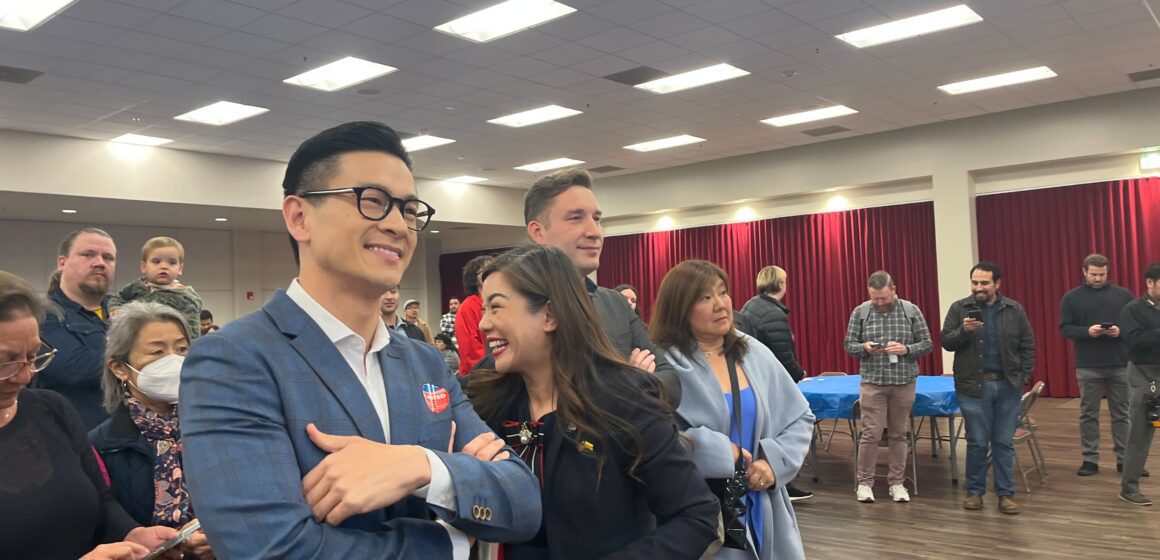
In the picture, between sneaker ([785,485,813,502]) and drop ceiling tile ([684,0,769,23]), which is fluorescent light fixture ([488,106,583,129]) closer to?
drop ceiling tile ([684,0,769,23])

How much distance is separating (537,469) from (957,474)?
5698 millimetres

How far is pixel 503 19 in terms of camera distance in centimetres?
709

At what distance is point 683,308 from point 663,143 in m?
10.1

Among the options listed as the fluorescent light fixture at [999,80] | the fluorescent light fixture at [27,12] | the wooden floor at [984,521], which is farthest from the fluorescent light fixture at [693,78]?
the fluorescent light fixture at [27,12]

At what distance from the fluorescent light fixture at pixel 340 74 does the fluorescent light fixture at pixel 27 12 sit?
2327mm

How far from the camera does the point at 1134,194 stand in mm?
10812

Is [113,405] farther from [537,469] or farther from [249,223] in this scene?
[249,223]

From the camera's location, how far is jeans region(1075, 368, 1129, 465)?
652cm

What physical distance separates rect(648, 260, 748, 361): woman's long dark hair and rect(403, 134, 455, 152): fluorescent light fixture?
29.7 feet

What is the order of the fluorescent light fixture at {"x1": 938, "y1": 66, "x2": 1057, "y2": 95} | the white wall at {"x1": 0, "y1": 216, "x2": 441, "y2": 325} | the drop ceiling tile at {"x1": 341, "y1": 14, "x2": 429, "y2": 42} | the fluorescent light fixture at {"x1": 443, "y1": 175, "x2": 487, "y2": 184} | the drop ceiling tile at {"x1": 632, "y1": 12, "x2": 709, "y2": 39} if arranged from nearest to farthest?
the drop ceiling tile at {"x1": 341, "y1": 14, "x2": 429, "y2": 42} → the drop ceiling tile at {"x1": 632, "y1": 12, "x2": 709, "y2": 39} → the fluorescent light fixture at {"x1": 938, "y1": 66, "x2": 1057, "y2": 95} → the white wall at {"x1": 0, "y1": 216, "x2": 441, "y2": 325} → the fluorescent light fixture at {"x1": 443, "y1": 175, "x2": 487, "y2": 184}

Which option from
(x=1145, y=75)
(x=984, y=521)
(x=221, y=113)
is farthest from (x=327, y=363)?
(x=1145, y=75)

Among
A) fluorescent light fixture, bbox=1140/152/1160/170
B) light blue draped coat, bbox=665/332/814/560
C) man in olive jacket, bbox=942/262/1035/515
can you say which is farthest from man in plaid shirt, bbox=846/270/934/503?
fluorescent light fixture, bbox=1140/152/1160/170

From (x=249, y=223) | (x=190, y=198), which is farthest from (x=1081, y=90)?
(x=249, y=223)

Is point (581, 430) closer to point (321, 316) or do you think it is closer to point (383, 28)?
point (321, 316)
